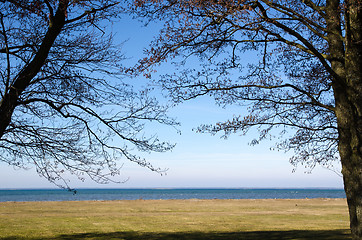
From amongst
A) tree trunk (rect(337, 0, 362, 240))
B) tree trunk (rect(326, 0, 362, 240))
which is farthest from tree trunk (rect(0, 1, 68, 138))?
tree trunk (rect(337, 0, 362, 240))

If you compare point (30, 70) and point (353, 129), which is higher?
point (30, 70)

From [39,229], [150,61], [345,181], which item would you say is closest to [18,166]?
[150,61]

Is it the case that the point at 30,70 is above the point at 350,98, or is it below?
above

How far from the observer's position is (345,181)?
452 inches

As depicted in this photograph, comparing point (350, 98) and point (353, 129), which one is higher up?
point (350, 98)

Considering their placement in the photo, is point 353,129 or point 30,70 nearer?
point 353,129

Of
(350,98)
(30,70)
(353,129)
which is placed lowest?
(353,129)

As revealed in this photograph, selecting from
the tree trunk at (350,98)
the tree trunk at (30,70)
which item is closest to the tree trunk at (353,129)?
the tree trunk at (350,98)

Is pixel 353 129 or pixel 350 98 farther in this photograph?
pixel 350 98

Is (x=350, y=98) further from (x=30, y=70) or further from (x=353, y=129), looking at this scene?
(x=30, y=70)

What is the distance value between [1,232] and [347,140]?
15.6 metres

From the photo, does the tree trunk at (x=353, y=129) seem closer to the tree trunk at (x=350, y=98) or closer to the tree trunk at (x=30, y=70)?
the tree trunk at (x=350, y=98)

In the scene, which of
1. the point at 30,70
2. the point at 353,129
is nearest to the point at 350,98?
the point at 353,129

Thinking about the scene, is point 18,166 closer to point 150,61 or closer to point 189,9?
point 150,61
